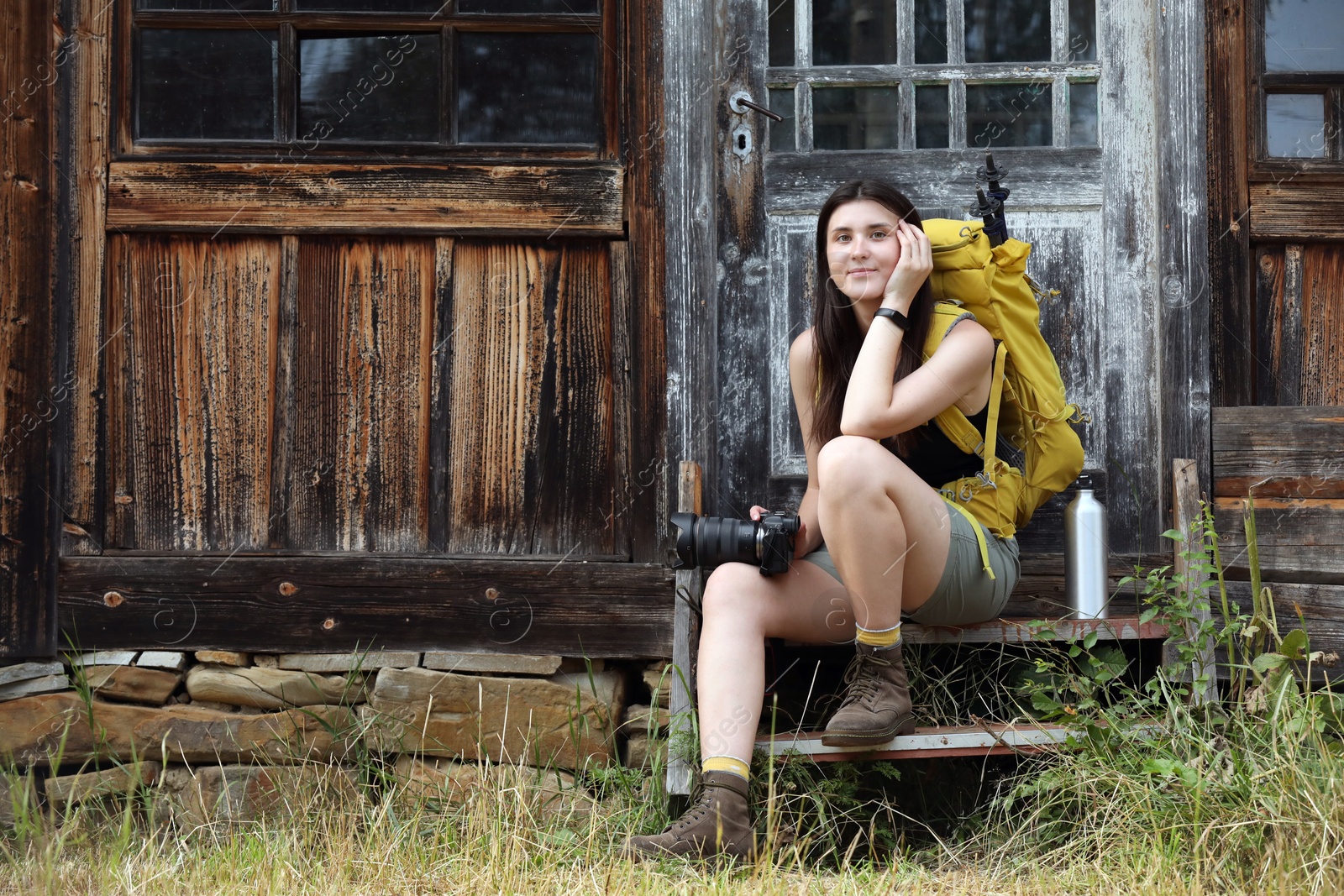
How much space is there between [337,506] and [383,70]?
1231 mm

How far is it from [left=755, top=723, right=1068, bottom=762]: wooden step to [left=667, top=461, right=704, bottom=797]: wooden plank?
211 mm

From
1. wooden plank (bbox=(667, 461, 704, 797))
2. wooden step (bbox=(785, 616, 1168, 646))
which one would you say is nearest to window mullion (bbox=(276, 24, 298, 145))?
wooden plank (bbox=(667, 461, 704, 797))

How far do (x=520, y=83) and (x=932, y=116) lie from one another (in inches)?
46.2

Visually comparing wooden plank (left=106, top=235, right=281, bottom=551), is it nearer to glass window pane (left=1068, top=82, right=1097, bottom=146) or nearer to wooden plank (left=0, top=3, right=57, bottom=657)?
wooden plank (left=0, top=3, right=57, bottom=657)

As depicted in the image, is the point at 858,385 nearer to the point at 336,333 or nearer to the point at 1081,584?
the point at 1081,584

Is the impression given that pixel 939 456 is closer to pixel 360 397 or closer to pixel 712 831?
pixel 712 831

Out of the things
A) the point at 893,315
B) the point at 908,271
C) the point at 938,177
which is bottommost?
the point at 893,315

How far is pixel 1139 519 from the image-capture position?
2986 mm

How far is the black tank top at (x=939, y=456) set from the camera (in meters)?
2.58

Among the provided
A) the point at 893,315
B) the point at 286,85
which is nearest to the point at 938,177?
the point at 893,315

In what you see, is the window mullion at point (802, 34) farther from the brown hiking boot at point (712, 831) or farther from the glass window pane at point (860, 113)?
the brown hiking boot at point (712, 831)

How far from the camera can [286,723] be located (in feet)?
9.48

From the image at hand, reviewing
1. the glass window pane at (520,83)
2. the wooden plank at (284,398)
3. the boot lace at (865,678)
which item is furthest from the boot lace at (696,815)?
the glass window pane at (520,83)

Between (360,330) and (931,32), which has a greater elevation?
(931,32)
